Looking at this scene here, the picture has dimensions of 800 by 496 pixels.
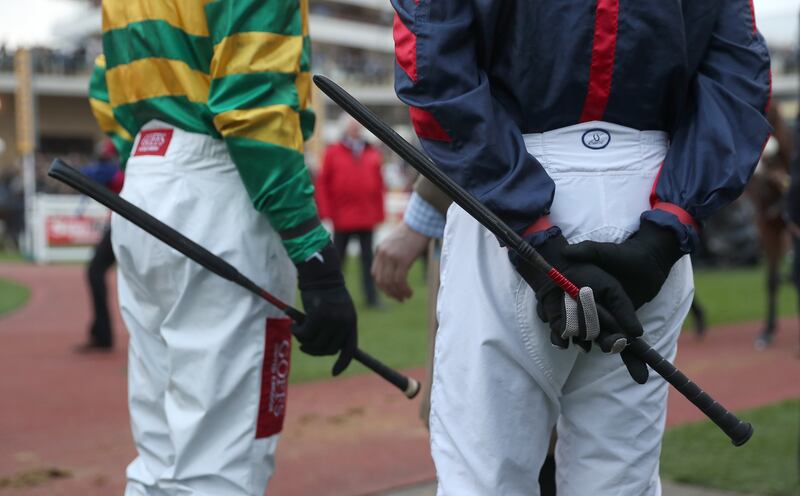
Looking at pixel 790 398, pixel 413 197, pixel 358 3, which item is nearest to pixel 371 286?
pixel 790 398

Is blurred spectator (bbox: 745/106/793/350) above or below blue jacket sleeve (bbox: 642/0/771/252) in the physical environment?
below

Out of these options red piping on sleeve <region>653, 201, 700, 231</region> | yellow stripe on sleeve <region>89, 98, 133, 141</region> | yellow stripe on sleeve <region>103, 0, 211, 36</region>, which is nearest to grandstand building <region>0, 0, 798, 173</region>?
yellow stripe on sleeve <region>89, 98, 133, 141</region>

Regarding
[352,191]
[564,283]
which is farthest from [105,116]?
[352,191]

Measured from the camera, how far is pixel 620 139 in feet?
6.10

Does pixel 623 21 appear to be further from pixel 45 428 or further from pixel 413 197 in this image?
pixel 45 428

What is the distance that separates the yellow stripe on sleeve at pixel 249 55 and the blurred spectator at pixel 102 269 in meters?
4.48

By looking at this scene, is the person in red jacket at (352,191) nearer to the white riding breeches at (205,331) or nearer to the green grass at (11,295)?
the green grass at (11,295)

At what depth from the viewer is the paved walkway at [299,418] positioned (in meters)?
4.02

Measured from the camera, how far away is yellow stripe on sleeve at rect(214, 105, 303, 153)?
2254 millimetres

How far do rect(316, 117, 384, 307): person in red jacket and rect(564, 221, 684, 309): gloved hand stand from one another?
8.29 m

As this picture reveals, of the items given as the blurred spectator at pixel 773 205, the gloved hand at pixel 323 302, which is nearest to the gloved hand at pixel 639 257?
the gloved hand at pixel 323 302

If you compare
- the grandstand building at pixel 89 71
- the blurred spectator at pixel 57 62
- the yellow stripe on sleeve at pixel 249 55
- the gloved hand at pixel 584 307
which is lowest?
the grandstand building at pixel 89 71

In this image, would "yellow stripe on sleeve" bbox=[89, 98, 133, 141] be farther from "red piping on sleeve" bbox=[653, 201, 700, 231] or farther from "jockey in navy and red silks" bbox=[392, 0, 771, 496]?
"red piping on sleeve" bbox=[653, 201, 700, 231]

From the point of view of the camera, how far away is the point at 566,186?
1810 mm
